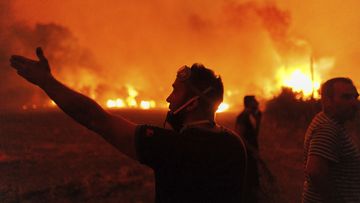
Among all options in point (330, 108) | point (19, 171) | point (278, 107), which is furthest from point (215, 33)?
point (330, 108)

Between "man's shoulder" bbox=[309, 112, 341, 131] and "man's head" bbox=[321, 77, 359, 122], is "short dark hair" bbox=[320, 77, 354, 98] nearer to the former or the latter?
"man's head" bbox=[321, 77, 359, 122]

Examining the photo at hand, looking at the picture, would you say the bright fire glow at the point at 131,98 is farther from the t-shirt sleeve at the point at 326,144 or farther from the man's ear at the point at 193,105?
the man's ear at the point at 193,105

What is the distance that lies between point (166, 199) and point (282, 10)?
41.2m

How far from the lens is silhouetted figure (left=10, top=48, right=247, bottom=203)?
5.61 feet

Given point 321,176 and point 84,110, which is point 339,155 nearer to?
point 321,176

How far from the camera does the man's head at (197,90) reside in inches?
78.1

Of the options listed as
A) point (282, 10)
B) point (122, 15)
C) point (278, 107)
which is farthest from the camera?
point (122, 15)

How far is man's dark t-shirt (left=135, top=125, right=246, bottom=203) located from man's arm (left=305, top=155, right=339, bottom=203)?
3.64ft

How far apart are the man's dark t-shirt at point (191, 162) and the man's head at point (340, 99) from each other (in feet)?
4.69

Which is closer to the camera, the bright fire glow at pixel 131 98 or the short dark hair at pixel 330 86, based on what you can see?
the short dark hair at pixel 330 86

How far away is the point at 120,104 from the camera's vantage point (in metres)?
83.6

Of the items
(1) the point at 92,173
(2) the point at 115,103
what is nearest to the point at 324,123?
(1) the point at 92,173

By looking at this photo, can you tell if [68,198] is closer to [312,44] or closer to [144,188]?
[144,188]

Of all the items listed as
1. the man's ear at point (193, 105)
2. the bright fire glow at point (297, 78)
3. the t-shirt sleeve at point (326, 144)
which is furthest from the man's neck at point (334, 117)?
the bright fire glow at point (297, 78)
